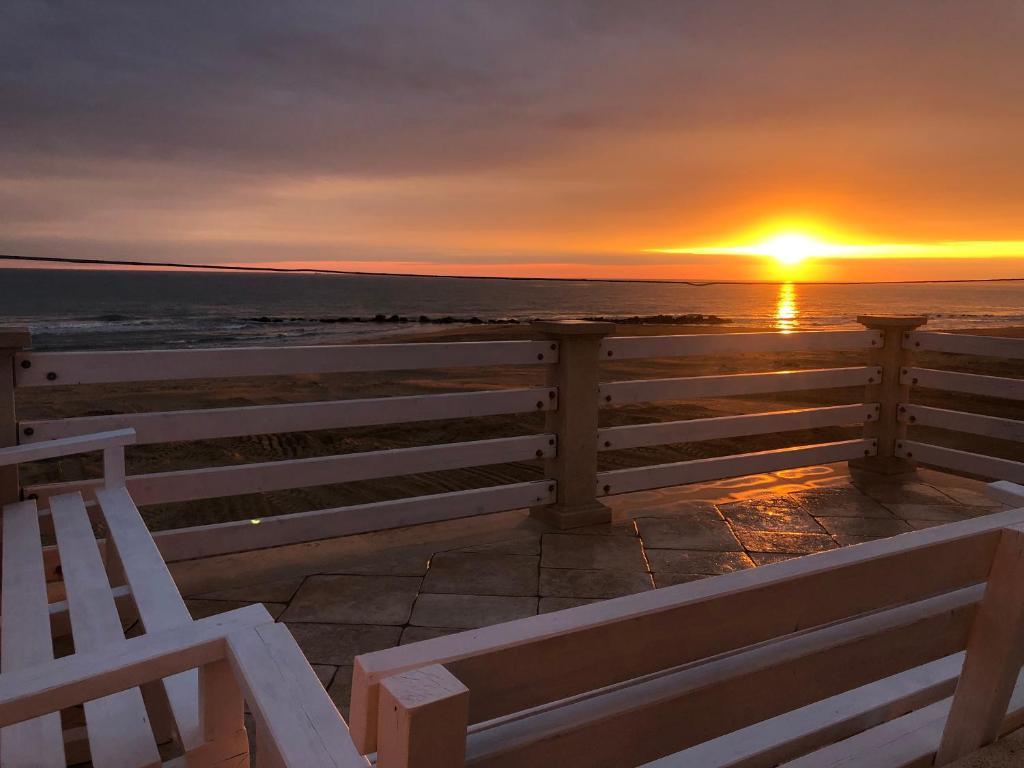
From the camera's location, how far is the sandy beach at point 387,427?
6500 millimetres

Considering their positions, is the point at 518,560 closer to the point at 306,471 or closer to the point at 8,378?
the point at 306,471

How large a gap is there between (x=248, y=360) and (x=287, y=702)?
105 inches

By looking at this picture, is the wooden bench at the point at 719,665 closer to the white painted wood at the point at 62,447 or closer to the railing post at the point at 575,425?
the white painted wood at the point at 62,447

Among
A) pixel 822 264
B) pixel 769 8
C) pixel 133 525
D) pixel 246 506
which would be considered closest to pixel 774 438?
pixel 769 8

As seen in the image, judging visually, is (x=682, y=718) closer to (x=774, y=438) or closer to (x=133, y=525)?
(x=133, y=525)

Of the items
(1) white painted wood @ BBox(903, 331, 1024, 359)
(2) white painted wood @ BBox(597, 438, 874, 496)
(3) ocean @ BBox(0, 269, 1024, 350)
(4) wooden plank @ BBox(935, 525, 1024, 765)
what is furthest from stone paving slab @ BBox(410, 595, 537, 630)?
(3) ocean @ BBox(0, 269, 1024, 350)

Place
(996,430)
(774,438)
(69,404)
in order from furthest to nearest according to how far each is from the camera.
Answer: (69,404) → (774,438) → (996,430)

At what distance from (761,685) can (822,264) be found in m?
100

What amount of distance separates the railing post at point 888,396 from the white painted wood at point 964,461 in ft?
0.30

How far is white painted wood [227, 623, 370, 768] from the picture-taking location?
0.93m

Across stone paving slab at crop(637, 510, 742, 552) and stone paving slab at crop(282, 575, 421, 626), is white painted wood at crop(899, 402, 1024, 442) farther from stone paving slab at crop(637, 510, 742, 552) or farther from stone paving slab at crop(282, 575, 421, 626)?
stone paving slab at crop(282, 575, 421, 626)

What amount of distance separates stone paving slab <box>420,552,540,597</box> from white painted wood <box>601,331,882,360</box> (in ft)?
4.47

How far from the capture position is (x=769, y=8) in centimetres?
693

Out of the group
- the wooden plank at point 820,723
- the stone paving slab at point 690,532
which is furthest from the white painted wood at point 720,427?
the wooden plank at point 820,723
